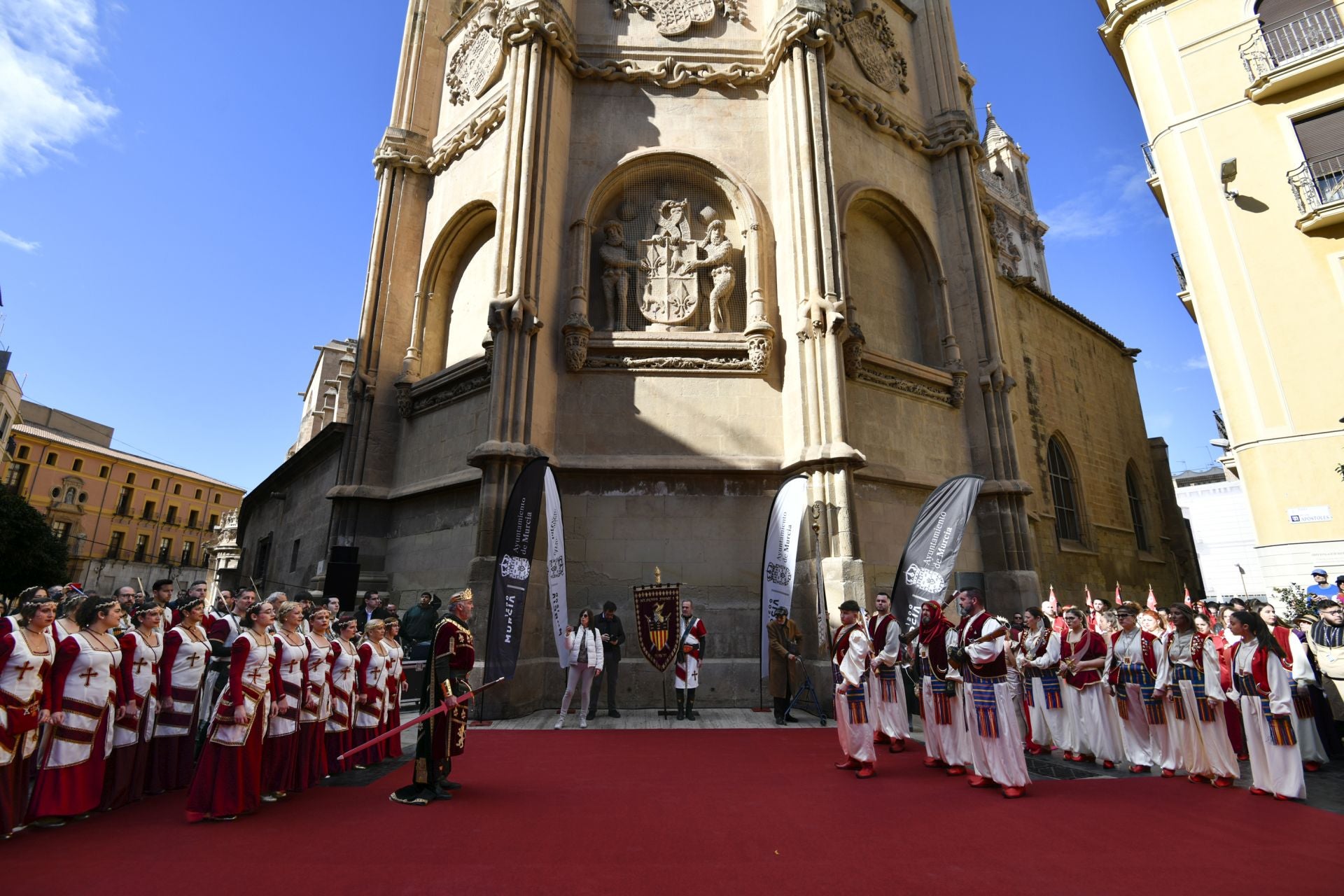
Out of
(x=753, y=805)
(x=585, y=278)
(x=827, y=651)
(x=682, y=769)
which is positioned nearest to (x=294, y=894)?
(x=753, y=805)

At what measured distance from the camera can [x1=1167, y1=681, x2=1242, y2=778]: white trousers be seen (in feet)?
20.6

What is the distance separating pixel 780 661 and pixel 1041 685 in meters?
3.34

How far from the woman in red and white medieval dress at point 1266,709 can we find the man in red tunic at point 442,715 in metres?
7.06

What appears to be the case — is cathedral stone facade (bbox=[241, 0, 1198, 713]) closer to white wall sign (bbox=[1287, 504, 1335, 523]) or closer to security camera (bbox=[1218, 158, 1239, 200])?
white wall sign (bbox=[1287, 504, 1335, 523])

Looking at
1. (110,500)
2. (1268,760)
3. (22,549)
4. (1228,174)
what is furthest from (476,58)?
(110,500)

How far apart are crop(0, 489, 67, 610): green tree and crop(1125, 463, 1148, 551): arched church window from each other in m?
42.3

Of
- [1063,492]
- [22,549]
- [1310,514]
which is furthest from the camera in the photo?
[22,549]

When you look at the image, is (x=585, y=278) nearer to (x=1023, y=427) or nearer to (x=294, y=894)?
(x=294, y=894)

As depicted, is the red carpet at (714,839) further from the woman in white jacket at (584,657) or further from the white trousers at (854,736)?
the woman in white jacket at (584,657)

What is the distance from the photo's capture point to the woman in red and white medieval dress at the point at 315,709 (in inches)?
235

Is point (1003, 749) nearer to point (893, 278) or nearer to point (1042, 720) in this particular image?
point (1042, 720)

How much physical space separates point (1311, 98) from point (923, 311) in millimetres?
9730

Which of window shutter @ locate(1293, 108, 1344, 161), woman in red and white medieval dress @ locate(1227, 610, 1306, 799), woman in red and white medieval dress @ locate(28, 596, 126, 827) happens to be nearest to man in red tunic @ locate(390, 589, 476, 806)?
woman in red and white medieval dress @ locate(28, 596, 126, 827)

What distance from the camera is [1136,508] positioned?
79.7 ft
